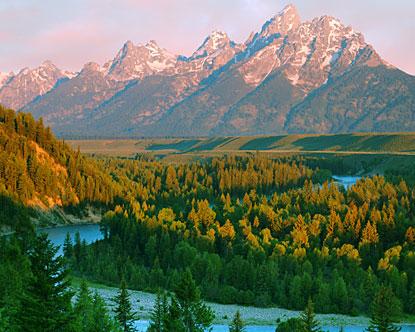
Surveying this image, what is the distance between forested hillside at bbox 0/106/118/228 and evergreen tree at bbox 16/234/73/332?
13296cm

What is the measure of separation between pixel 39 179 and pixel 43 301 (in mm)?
154270

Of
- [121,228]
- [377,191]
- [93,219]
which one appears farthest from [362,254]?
[93,219]

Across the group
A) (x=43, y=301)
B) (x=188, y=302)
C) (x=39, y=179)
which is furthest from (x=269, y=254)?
(x=39, y=179)

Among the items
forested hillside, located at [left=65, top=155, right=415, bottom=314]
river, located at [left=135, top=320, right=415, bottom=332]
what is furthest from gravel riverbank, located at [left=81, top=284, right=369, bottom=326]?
forested hillside, located at [left=65, top=155, right=415, bottom=314]

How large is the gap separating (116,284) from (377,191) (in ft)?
324

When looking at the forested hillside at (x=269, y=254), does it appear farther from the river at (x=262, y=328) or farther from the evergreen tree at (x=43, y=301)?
the evergreen tree at (x=43, y=301)

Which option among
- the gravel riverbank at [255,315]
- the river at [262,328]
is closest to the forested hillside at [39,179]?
the gravel riverbank at [255,315]

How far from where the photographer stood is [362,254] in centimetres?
10225

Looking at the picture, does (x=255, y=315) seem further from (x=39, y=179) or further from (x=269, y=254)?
(x=39, y=179)

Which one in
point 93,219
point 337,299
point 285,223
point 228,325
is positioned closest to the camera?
point 228,325

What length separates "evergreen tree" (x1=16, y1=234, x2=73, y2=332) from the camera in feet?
94.4

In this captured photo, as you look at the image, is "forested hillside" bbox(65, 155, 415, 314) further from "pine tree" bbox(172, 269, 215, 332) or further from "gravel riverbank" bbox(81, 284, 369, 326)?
"pine tree" bbox(172, 269, 215, 332)

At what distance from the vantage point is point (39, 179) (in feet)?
579

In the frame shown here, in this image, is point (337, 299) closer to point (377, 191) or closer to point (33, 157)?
point (377, 191)
